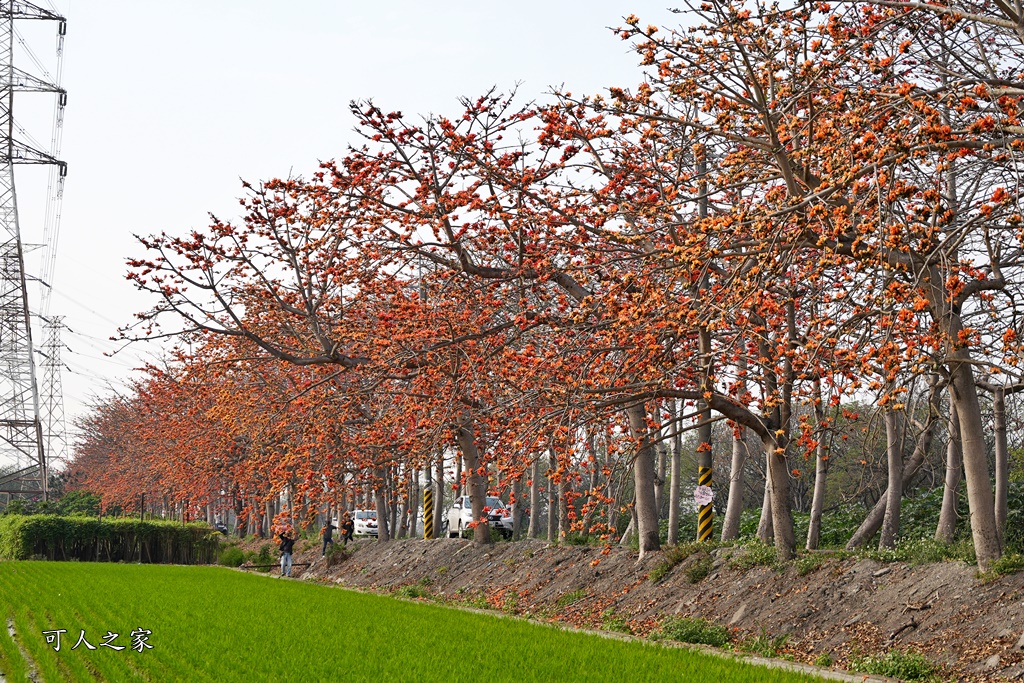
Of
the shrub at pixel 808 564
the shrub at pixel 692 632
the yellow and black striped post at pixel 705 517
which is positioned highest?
the yellow and black striped post at pixel 705 517

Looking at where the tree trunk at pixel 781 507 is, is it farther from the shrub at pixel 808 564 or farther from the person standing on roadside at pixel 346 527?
the person standing on roadside at pixel 346 527

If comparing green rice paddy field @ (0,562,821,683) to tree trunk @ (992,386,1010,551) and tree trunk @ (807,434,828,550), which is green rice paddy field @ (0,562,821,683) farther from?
tree trunk @ (807,434,828,550)

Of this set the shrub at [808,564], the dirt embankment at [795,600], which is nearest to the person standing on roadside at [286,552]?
the dirt embankment at [795,600]

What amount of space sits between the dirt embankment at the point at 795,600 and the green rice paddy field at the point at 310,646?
5.39 feet

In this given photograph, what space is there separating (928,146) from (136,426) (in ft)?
147

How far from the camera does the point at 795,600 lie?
45.0 ft

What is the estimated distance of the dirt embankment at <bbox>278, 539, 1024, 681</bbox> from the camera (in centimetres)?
1055

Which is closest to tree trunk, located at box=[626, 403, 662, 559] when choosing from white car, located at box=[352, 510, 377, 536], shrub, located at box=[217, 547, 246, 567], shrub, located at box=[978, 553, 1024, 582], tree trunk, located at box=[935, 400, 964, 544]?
tree trunk, located at box=[935, 400, 964, 544]

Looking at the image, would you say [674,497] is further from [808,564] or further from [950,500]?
[808,564]

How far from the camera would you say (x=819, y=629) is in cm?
1263

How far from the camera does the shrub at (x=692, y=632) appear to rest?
13.6 m

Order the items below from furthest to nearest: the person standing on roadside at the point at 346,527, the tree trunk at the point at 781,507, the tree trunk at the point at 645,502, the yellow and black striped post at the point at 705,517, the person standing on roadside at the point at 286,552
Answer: the person standing on roadside at the point at 346,527 < the person standing on roadside at the point at 286,552 < the tree trunk at the point at 645,502 < the yellow and black striped post at the point at 705,517 < the tree trunk at the point at 781,507

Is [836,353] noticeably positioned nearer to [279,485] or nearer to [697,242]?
[697,242]

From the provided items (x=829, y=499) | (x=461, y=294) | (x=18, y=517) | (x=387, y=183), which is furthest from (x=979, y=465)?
(x=18, y=517)
